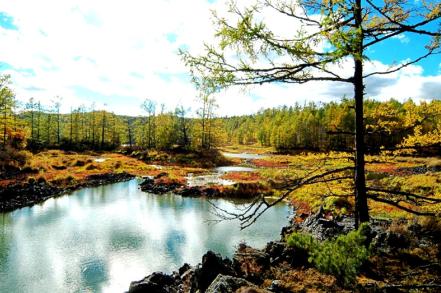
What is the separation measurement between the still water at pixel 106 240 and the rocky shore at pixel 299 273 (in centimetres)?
361

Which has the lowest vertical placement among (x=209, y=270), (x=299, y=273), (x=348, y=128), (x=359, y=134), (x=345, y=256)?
(x=209, y=270)

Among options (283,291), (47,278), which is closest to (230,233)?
(47,278)

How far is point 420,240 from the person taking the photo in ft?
36.2

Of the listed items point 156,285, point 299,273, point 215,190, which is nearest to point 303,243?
point 299,273

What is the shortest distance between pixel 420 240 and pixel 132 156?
7551 cm

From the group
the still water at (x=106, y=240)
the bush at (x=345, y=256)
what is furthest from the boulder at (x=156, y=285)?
the bush at (x=345, y=256)

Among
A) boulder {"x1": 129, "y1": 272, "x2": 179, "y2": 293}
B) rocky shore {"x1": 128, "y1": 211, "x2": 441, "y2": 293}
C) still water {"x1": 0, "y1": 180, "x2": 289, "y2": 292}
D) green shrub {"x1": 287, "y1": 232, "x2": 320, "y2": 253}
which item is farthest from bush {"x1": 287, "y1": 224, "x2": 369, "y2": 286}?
still water {"x1": 0, "y1": 180, "x2": 289, "y2": 292}

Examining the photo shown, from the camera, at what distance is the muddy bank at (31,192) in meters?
32.8

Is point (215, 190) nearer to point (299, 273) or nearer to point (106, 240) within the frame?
point (106, 240)

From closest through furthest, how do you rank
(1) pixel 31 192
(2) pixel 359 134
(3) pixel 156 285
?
(2) pixel 359 134 → (3) pixel 156 285 → (1) pixel 31 192

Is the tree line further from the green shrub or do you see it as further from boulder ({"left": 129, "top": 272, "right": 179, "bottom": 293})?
boulder ({"left": 129, "top": 272, "right": 179, "bottom": 293})

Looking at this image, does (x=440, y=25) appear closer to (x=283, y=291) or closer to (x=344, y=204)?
(x=283, y=291)

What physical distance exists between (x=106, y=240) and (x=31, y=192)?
19.4 metres

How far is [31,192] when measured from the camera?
3666 cm
